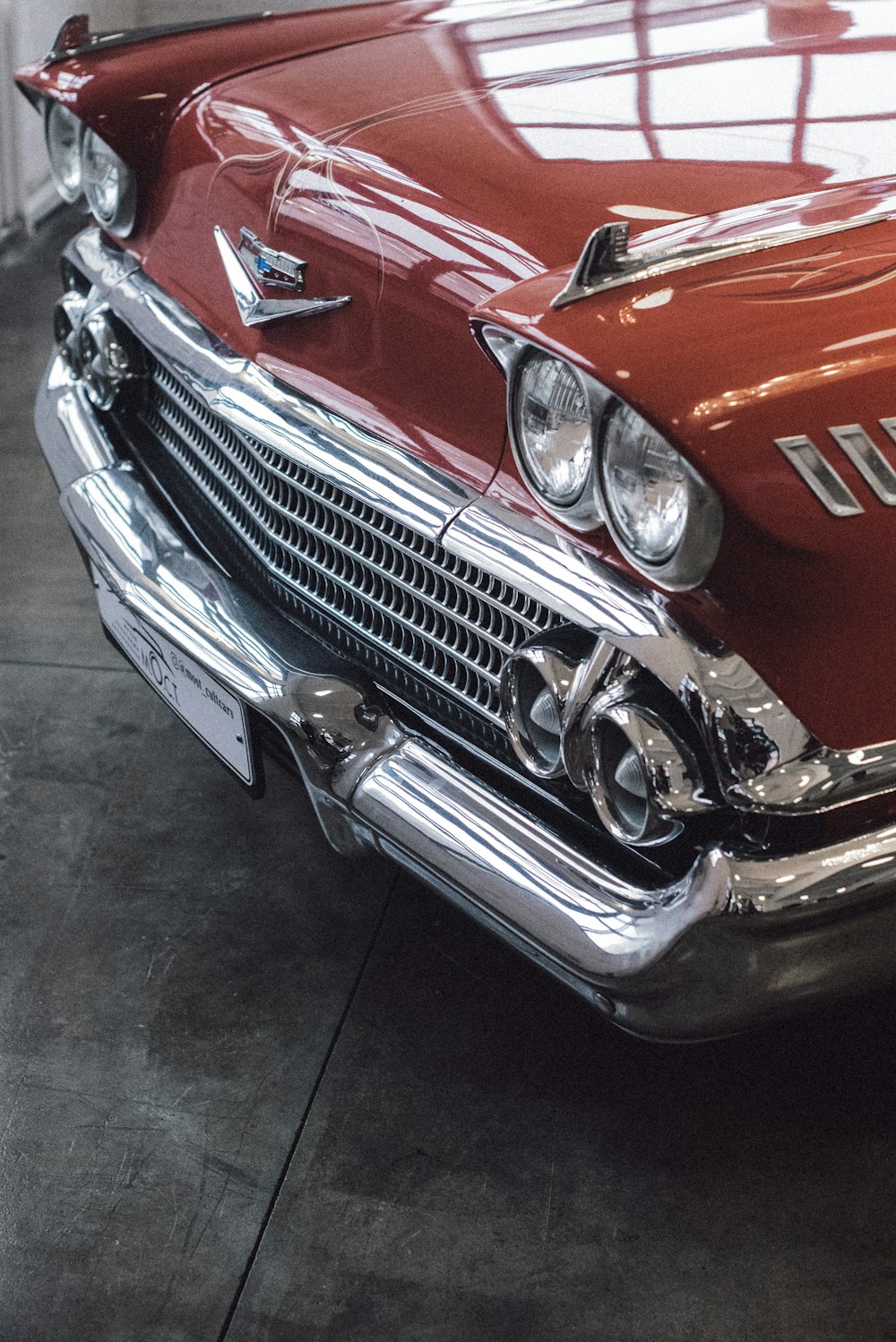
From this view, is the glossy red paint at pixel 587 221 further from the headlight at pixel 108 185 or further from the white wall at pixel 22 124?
the white wall at pixel 22 124

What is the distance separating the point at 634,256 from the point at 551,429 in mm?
183

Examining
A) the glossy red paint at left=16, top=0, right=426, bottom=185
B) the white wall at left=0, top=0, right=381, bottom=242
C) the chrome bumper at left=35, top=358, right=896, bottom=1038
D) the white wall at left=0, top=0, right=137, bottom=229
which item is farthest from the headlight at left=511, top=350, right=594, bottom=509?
the white wall at left=0, top=0, right=137, bottom=229

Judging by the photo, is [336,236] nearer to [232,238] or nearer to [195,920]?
[232,238]

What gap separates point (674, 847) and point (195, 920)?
92 cm

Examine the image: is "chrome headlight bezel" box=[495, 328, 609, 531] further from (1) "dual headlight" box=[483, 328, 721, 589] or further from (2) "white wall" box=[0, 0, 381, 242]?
(2) "white wall" box=[0, 0, 381, 242]

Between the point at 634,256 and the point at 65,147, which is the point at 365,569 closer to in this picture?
the point at 634,256

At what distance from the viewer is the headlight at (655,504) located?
1234mm

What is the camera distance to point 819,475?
124 cm

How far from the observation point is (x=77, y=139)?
Answer: 2297 mm

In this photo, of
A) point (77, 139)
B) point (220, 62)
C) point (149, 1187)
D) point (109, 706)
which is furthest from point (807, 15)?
point (149, 1187)

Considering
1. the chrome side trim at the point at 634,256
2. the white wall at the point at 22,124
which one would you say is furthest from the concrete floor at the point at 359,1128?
the white wall at the point at 22,124

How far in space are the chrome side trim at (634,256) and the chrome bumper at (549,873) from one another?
1.81 feet

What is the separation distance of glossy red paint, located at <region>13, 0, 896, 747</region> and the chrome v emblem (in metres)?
0.02

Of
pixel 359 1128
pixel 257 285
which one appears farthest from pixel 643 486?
pixel 359 1128
